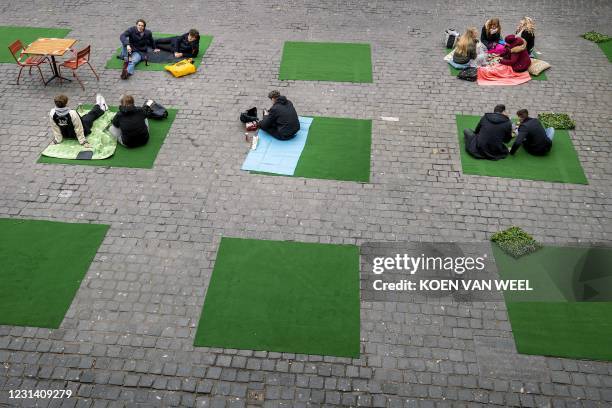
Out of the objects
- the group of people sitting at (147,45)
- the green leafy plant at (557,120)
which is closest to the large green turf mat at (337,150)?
the green leafy plant at (557,120)

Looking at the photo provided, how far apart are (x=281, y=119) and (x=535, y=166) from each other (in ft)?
17.1

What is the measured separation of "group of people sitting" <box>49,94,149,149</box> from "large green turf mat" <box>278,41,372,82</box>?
4.00m

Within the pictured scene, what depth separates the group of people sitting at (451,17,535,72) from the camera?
41.7ft

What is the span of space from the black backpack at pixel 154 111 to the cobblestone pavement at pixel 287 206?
487 millimetres

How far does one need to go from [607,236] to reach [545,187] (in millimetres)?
1426

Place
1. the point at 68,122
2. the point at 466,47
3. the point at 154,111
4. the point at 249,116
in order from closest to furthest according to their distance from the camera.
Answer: the point at 68,122 → the point at 249,116 → the point at 154,111 → the point at 466,47

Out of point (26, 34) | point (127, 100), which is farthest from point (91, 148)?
point (26, 34)

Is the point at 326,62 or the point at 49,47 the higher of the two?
the point at 49,47

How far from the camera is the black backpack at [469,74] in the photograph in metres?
12.6

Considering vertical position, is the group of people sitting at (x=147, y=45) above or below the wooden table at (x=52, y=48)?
below

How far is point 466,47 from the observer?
1277cm

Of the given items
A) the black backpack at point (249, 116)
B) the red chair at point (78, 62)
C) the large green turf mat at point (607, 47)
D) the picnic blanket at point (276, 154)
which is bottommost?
the picnic blanket at point (276, 154)

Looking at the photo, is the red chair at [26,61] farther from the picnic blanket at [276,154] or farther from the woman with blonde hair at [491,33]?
the woman with blonde hair at [491,33]

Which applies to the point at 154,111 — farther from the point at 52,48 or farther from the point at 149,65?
the point at 52,48
